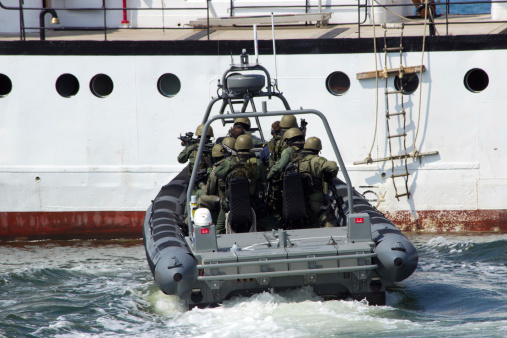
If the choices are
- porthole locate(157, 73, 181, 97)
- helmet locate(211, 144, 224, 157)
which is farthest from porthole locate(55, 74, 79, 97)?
helmet locate(211, 144, 224, 157)

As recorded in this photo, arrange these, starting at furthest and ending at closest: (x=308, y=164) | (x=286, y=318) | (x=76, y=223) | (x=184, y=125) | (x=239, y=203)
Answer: (x=76, y=223), (x=184, y=125), (x=308, y=164), (x=239, y=203), (x=286, y=318)

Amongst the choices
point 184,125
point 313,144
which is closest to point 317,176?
point 313,144

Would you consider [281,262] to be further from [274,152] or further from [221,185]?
[274,152]

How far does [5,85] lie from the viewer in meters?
10.6

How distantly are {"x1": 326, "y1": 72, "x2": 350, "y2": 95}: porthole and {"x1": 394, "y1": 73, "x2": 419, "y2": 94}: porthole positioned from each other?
691mm

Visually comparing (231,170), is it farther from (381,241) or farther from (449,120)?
(449,120)

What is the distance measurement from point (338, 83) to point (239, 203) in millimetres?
3935

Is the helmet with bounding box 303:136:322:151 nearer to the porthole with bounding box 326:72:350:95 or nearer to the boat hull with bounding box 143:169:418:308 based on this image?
the boat hull with bounding box 143:169:418:308

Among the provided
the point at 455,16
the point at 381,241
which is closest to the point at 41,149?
the point at 381,241

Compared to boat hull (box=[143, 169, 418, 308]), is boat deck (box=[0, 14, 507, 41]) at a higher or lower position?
higher

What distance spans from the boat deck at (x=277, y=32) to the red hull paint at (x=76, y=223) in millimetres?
2596

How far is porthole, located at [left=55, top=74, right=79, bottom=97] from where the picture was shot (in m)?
10.6

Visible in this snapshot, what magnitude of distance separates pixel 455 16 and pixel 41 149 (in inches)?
296

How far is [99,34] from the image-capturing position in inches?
452
